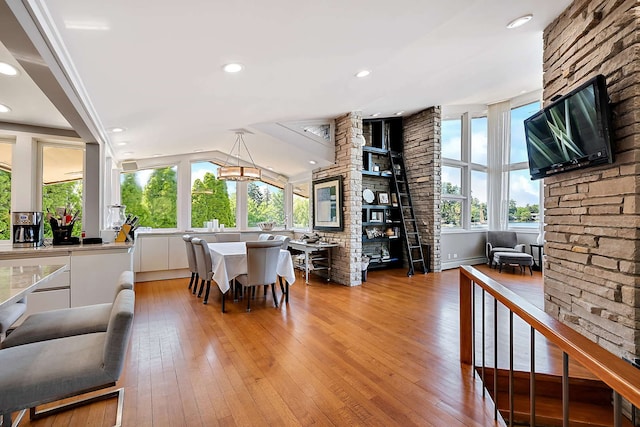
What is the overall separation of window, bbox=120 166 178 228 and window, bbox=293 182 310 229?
101 inches

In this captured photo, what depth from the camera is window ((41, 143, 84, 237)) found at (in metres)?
3.60

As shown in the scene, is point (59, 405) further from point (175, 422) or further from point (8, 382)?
point (8, 382)

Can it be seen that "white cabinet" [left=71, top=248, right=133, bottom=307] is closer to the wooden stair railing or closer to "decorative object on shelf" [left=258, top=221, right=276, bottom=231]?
the wooden stair railing

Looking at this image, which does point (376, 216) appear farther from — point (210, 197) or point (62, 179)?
point (62, 179)

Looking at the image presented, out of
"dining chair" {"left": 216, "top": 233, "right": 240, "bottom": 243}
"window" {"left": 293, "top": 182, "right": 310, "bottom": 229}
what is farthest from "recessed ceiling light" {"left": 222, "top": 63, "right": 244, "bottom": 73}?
"window" {"left": 293, "top": 182, "right": 310, "bottom": 229}

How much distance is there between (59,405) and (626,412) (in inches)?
148

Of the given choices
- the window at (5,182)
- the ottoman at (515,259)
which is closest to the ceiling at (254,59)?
the window at (5,182)

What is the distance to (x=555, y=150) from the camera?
2703 millimetres

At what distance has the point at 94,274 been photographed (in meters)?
3.05

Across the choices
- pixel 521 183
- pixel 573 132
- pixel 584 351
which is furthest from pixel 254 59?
pixel 521 183

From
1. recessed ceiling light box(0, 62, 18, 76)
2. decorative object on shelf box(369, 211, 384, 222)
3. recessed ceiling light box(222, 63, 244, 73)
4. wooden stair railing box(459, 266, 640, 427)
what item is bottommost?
wooden stair railing box(459, 266, 640, 427)

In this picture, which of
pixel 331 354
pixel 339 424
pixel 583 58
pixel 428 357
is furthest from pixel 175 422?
pixel 583 58

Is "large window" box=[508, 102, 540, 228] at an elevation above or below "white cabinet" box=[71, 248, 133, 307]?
above

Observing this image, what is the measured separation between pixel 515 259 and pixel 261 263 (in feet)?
17.2
